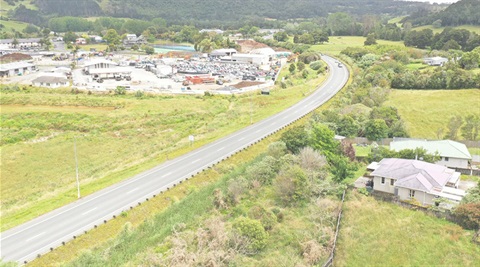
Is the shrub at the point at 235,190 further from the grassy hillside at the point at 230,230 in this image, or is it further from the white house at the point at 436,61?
the white house at the point at 436,61

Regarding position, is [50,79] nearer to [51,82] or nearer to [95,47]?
[51,82]

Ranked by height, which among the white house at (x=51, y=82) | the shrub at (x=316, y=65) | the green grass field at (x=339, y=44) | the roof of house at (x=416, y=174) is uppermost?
the green grass field at (x=339, y=44)

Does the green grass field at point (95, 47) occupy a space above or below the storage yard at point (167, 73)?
above

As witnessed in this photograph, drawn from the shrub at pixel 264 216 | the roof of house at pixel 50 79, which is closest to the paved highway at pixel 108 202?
the shrub at pixel 264 216

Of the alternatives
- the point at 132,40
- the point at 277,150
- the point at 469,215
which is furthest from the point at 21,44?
the point at 469,215

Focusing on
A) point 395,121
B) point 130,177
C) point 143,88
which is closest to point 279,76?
point 143,88

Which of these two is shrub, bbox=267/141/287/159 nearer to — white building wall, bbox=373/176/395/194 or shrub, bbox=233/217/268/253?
white building wall, bbox=373/176/395/194

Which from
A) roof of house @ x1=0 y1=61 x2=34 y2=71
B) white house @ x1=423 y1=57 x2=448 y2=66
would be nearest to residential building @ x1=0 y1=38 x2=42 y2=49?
roof of house @ x1=0 y1=61 x2=34 y2=71
